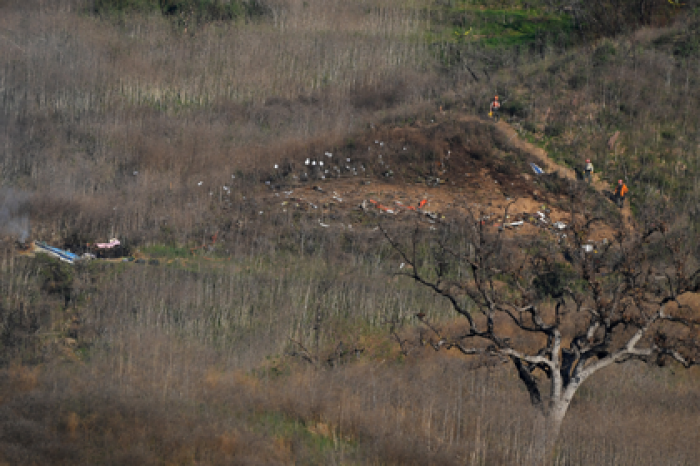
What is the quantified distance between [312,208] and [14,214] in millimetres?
6947

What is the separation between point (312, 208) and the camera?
23.1 metres

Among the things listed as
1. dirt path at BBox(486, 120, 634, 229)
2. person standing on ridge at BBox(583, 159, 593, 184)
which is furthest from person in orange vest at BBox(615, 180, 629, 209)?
person standing on ridge at BBox(583, 159, 593, 184)

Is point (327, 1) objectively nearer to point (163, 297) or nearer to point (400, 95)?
point (400, 95)

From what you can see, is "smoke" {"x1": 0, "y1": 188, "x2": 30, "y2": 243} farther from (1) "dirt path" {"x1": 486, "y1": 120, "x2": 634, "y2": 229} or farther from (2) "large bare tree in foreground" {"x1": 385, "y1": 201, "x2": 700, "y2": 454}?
(1) "dirt path" {"x1": 486, "y1": 120, "x2": 634, "y2": 229}

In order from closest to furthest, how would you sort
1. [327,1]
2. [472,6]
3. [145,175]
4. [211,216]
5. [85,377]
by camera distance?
[85,377] < [211,216] < [145,175] < [327,1] < [472,6]

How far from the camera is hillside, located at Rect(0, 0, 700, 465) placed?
11.1 meters

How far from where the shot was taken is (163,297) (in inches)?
635

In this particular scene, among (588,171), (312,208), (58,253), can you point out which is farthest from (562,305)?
(588,171)

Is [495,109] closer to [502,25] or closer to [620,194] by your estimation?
[620,194]

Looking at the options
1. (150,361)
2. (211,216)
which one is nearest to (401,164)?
(211,216)

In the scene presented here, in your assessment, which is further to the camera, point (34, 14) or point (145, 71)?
point (34, 14)

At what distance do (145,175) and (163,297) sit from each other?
954 cm

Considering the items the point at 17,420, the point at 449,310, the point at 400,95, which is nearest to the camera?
the point at 17,420

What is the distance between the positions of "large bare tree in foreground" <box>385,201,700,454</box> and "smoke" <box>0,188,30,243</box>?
26.4 feet
